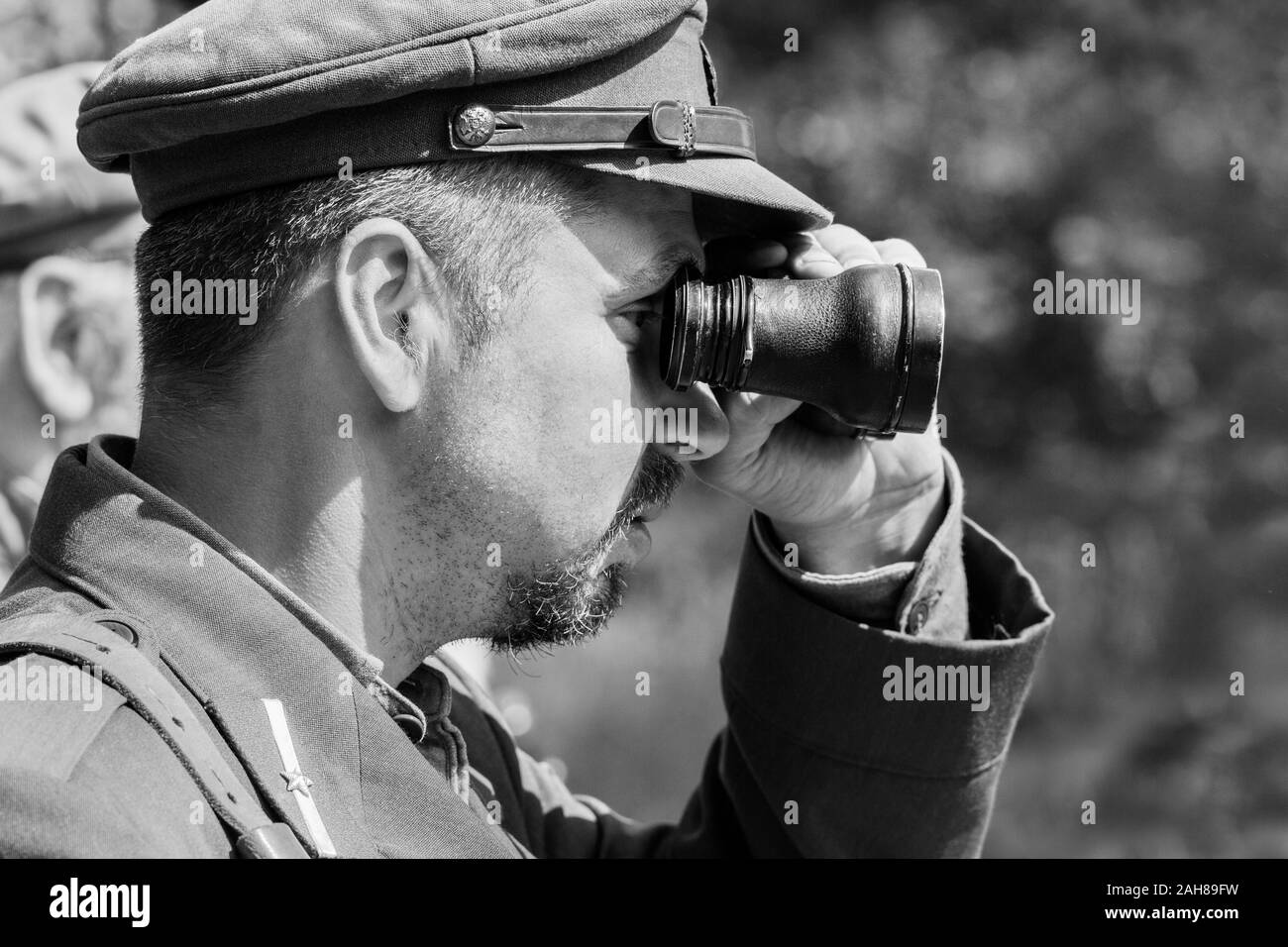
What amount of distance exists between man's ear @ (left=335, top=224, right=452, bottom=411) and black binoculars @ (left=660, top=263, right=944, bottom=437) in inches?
12.4

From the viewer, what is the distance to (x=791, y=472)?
2.31 m

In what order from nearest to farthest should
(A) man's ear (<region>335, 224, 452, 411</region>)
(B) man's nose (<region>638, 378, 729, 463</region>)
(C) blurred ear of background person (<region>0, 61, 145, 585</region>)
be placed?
(A) man's ear (<region>335, 224, 452, 411</region>), (B) man's nose (<region>638, 378, 729, 463</region>), (C) blurred ear of background person (<region>0, 61, 145, 585</region>)

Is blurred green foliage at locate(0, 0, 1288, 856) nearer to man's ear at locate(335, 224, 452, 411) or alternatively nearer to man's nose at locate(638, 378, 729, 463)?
man's nose at locate(638, 378, 729, 463)

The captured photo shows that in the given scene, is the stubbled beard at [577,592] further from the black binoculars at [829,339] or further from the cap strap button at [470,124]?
the cap strap button at [470,124]

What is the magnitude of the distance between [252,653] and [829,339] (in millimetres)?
851

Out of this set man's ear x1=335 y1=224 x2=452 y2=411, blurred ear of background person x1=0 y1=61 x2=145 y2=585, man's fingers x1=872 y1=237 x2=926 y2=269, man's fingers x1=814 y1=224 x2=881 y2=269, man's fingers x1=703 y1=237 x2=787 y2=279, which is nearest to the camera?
man's ear x1=335 y1=224 x2=452 y2=411

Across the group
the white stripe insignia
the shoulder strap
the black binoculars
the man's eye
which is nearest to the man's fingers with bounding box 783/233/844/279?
the black binoculars

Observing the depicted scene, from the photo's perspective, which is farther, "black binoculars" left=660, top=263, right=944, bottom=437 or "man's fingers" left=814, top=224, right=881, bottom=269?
"man's fingers" left=814, top=224, right=881, bottom=269

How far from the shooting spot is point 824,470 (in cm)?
232

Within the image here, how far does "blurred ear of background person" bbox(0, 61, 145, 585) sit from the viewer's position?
9.93ft

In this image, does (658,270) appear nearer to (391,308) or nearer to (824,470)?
(391,308)

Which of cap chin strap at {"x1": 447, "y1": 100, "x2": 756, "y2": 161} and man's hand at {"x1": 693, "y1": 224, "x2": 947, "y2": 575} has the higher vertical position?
cap chin strap at {"x1": 447, "y1": 100, "x2": 756, "y2": 161}

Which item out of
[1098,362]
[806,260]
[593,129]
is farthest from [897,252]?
[1098,362]
